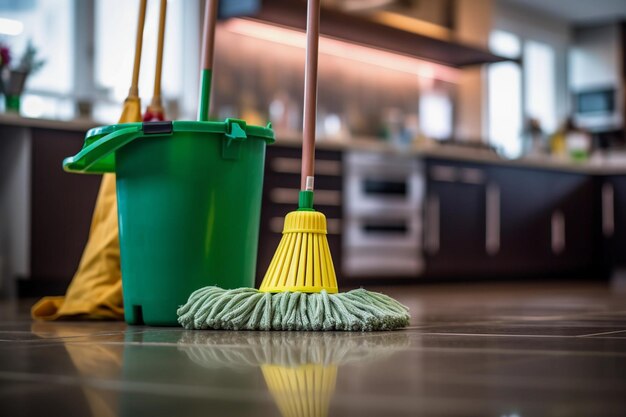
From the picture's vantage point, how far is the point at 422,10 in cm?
607

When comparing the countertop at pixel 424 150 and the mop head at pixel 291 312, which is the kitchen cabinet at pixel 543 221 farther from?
the mop head at pixel 291 312

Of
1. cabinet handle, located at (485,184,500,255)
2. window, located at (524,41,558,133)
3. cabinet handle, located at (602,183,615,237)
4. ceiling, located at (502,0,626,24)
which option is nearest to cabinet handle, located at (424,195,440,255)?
cabinet handle, located at (485,184,500,255)

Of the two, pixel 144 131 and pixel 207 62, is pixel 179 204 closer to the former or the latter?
pixel 144 131

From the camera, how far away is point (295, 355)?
118 centimetres

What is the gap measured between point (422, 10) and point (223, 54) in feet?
4.90

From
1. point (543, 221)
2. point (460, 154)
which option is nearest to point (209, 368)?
point (460, 154)

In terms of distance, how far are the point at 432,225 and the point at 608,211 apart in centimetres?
193

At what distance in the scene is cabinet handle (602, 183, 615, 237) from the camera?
6.66 meters

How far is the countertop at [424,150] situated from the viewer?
368 cm

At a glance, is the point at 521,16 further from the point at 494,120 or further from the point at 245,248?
the point at 245,248

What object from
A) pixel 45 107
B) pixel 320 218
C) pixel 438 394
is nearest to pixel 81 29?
pixel 45 107

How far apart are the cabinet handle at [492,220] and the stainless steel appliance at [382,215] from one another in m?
0.69

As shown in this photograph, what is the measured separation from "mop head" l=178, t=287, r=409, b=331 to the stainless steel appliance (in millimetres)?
3162

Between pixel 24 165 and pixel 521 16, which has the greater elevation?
pixel 521 16
